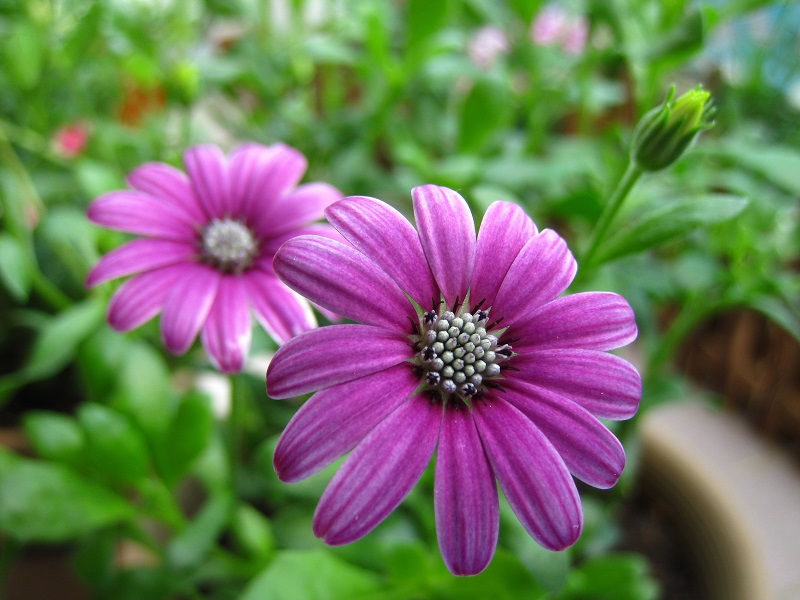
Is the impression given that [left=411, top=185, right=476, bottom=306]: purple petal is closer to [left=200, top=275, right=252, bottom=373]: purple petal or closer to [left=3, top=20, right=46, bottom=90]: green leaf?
[left=200, top=275, right=252, bottom=373]: purple petal

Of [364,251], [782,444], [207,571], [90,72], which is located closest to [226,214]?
[364,251]

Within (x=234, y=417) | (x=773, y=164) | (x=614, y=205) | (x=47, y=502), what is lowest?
(x=47, y=502)

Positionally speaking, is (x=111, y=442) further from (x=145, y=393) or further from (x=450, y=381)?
(x=450, y=381)

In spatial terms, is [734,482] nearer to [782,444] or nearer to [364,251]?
[782,444]

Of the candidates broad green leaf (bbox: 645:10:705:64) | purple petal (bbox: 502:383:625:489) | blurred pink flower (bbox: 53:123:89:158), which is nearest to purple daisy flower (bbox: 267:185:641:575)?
purple petal (bbox: 502:383:625:489)

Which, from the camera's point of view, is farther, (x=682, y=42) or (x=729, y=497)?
(x=729, y=497)

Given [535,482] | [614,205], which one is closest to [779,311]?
[614,205]

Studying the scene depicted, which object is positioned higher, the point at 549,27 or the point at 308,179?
the point at 549,27

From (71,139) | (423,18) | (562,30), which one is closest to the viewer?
(423,18)
